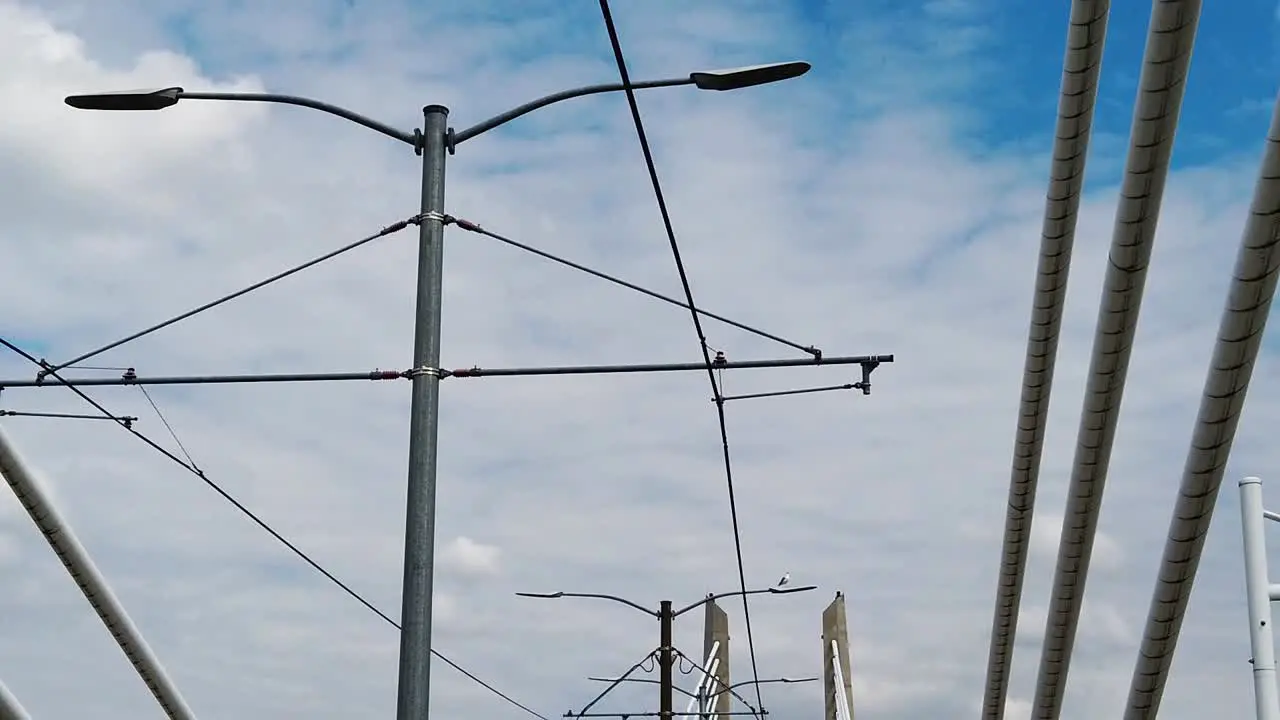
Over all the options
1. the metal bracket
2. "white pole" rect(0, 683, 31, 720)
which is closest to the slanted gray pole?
the metal bracket

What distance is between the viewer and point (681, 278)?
1444 centimetres

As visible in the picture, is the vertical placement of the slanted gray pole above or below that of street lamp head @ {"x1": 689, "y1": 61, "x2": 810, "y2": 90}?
below

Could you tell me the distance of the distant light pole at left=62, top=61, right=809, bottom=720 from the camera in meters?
10.6

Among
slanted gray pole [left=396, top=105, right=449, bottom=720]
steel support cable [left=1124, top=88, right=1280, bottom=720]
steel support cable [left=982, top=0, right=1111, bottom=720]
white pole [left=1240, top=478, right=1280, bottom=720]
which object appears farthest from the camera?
white pole [left=1240, top=478, right=1280, bottom=720]

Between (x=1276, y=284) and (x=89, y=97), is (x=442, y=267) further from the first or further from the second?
(x=1276, y=284)

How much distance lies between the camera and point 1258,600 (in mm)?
27562

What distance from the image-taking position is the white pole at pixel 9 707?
16641 millimetres

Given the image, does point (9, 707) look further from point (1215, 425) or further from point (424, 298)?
point (1215, 425)

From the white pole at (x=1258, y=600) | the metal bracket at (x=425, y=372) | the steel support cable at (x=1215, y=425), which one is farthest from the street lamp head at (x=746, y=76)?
the white pole at (x=1258, y=600)

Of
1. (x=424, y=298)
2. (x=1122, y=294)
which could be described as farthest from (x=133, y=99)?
(x=1122, y=294)

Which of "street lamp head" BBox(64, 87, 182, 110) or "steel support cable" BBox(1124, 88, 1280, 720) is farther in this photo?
"steel support cable" BBox(1124, 88, 1280, 720)

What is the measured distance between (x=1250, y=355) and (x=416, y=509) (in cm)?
1061

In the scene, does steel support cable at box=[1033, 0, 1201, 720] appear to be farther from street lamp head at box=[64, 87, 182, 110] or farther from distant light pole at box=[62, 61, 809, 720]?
street lamp head at box=[64, 87, 182, 110]

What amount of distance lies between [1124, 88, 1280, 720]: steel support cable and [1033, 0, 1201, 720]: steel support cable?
1553mm
